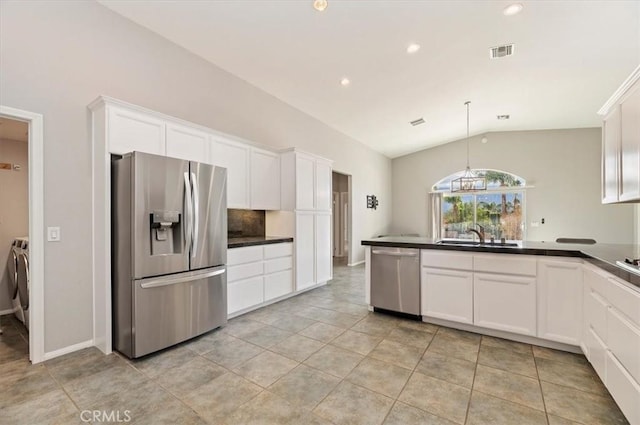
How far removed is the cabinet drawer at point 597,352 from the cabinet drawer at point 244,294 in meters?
3.23

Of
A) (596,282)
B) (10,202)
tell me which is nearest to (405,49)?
(596,282)

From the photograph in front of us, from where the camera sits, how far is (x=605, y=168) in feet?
8.38

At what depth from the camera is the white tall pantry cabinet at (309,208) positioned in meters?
4.32

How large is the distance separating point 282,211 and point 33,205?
273 centimetres

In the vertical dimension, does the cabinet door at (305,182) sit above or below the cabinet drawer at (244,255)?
above

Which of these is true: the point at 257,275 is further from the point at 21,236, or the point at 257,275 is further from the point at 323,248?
the point at 21,236

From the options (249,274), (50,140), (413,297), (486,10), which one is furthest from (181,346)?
(486,10)

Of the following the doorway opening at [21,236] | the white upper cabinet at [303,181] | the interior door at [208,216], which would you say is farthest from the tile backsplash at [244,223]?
the doorway opening at [21,236]

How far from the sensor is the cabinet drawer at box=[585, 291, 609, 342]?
1921 mm

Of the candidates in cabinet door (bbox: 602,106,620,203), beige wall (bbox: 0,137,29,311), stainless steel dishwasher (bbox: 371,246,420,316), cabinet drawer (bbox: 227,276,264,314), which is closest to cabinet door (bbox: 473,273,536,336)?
stainless steel dishwasher (bbox: 371,246,420,316)

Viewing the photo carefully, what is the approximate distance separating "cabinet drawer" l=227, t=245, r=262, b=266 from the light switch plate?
4.93 feet

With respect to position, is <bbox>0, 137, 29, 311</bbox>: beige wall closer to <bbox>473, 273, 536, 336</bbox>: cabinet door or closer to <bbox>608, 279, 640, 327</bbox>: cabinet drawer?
<bbox>473, 273, 536, 336</bbox>: cabinet door

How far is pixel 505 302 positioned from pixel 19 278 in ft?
16.6

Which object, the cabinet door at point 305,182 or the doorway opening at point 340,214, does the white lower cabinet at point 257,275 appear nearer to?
the cabinet door at point 305,182
